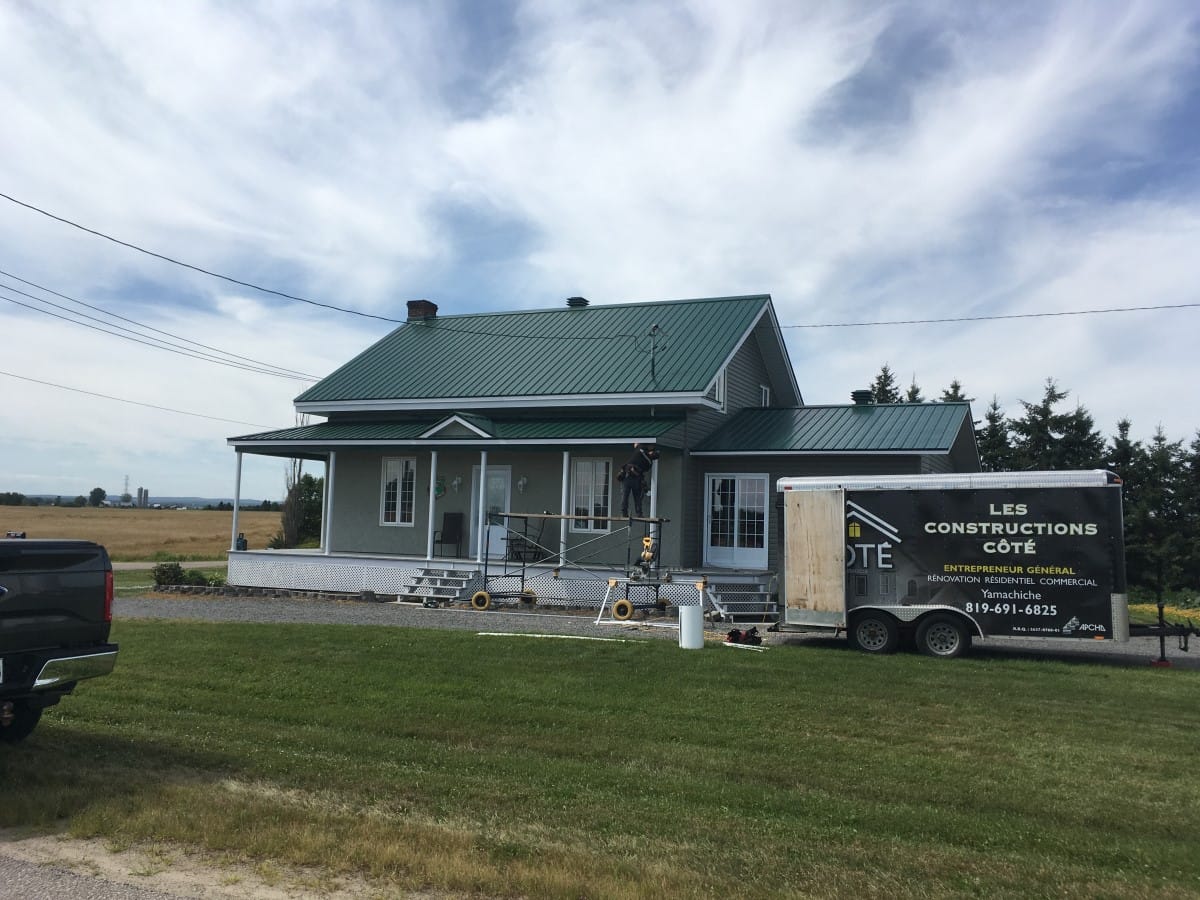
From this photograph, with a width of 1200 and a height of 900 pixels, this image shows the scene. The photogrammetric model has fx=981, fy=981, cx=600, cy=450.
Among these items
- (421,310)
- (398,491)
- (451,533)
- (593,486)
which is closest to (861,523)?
(593,486)

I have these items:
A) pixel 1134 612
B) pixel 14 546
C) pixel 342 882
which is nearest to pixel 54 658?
pixel 14 546

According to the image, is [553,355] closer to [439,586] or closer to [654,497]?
[654,497]

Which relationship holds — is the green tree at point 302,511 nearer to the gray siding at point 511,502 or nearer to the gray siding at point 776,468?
the gray siding at point 511,502

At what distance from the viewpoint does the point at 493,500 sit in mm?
23125

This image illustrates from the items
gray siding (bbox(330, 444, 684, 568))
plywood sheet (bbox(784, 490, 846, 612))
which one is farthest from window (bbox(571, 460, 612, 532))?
plywood sheet (bbox(784, 490, 846, 612))

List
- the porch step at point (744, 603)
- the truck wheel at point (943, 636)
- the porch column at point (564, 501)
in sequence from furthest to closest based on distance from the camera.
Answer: the porch column at point (564, 501), the porch step at point (744, 603), the truck wheel at point (943, 636)

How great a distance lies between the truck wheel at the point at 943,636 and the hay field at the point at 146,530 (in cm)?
2672

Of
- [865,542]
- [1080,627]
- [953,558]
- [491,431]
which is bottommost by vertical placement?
[1080,627]

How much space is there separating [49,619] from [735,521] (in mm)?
16261

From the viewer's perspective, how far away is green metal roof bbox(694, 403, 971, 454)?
65.3 ft

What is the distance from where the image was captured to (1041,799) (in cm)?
679

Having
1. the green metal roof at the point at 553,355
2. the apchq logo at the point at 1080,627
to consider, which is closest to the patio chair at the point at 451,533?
the green metal roof at the point at 553,355

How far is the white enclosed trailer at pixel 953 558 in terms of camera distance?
1277 centimetres

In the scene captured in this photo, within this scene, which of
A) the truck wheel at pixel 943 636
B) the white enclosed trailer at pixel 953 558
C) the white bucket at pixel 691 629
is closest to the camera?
the white enclosed trailer at pixel 953 558
